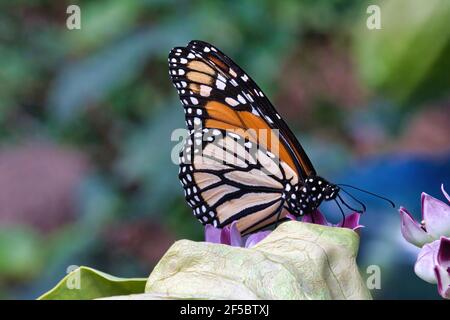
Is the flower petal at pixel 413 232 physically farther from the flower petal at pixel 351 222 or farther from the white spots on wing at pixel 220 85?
the white spots on wing at pixel 220 85

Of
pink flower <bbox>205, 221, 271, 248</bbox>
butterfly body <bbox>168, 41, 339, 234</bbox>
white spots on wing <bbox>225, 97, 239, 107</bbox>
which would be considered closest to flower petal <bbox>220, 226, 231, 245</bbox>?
pink flower <bbox>205, 221, 271, 248</bbox>

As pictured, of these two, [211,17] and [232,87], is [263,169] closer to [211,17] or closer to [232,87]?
[232,87]

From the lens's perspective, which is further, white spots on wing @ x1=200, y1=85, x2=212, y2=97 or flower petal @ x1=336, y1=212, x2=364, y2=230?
white spots on wing @ x1=200, y1=85, x2=212, y2=97

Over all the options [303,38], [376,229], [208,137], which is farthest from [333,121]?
[208,137]

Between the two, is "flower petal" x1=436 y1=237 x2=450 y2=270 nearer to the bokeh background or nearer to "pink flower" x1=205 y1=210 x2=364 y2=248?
"pink flower" x1=205 y1=210 x2=364 y2=248

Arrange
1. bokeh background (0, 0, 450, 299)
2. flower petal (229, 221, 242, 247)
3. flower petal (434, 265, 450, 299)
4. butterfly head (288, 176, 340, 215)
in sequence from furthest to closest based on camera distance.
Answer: bokeh background (0, 0, 450, 299) < butterfly head (288, 176, 340, 215) < flower petal (229, 221, 242, 247) < flower petal (434, 265, 450, 299)

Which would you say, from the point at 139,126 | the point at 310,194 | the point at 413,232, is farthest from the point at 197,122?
the point at 139,126
